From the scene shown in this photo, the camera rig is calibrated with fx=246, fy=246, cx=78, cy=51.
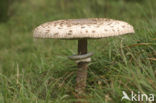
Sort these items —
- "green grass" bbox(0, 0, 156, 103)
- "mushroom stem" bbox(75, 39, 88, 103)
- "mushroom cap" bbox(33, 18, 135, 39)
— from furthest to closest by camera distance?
1. "mushroom stem" bbox(75, 39, 88, 103)
2. "green grass" bbox(0, 0, 156, 103)
3. "mushroom cap" bbox(33, 18, 135, 39)

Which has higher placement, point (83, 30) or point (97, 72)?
point (83, 30)

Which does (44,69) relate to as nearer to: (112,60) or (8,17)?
(112,60)

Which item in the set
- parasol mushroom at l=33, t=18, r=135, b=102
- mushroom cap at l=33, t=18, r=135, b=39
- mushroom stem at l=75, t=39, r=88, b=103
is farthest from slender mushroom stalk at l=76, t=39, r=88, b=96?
mushroom cap at l=33, t=18, r=135, b=39

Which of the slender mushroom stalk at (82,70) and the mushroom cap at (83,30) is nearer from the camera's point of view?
the mushroom cap at (83,30)

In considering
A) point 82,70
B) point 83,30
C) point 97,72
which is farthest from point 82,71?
point 83,30

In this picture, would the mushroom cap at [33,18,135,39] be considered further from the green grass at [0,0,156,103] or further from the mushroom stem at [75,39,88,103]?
the mushroom stem at [75,39,88,103]

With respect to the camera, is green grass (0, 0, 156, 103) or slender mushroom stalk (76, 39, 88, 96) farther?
slender mushroom stalk (76, 39, 88, 96)

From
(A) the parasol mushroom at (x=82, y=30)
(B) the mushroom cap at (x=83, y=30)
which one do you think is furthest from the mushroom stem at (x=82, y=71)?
(B) the mushroom cap at (x=83, y=30)

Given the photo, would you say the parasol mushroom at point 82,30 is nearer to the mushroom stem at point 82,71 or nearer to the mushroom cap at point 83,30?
the mushroom cap at point 83,30

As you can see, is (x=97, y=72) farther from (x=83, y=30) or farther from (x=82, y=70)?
(x=83, y=30)

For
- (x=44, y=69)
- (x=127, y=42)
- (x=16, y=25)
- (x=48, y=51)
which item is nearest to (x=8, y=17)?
(x=16, y=25)

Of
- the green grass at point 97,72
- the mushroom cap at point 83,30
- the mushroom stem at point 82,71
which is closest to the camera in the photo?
the mushroom cap at point 83,30
